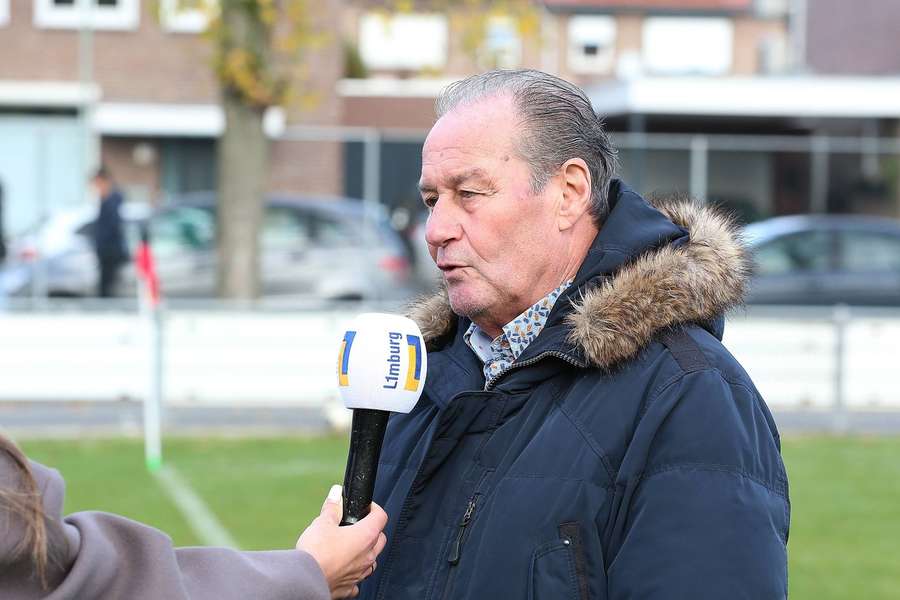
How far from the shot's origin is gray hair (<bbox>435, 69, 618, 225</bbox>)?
286 cm

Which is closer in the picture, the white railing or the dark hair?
the dark hair

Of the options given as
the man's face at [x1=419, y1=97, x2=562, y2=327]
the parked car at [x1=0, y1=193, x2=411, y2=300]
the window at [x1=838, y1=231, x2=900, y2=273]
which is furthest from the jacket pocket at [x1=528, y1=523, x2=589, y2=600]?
the window at [x1=838, y1=231, x2=900, y2=273]

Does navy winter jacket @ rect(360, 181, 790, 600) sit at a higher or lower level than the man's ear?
lower

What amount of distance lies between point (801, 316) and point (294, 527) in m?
6.98

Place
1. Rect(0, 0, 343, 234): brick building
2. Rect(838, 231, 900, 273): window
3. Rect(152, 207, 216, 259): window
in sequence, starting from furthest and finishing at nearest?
Rect(0, 0, 343, 234): brick building, Rect(838, 231, 900, 273): window, Rect(152, 207, 216, 259): window

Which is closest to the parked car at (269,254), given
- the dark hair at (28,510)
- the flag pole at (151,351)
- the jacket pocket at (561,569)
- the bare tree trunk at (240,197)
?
the bare tree trunk at (240,197)

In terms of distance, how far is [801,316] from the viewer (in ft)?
46.6

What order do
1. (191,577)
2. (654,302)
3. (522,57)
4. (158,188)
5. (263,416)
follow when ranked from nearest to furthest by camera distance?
(191,577) < (654,302) < (263,416) < (158,188) < (522,57)

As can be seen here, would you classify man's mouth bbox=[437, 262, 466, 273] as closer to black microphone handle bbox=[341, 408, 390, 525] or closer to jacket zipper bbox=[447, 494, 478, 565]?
black microphone handle bbox=[341, 408, 390, 525]

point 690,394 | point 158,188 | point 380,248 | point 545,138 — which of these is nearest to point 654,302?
point 690,394

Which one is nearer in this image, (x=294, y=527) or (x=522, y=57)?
(x=294, y=527)

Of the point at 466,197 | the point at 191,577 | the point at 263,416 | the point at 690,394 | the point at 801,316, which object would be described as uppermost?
the point at 466,197

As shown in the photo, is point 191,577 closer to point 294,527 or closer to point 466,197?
point 466,197

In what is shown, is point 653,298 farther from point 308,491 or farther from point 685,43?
point 685,43
